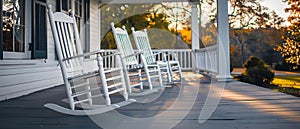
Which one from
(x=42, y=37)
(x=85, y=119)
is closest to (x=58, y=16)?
(x=85, y=119)

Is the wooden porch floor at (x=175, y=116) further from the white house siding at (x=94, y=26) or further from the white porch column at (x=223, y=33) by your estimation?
the white house siding at (x=94, y=26)

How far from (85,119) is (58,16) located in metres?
1.12

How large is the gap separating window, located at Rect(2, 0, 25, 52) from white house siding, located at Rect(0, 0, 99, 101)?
9.8 inches

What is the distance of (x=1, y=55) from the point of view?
3.24 m

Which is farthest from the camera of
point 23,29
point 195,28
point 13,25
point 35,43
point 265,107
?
point 195,28

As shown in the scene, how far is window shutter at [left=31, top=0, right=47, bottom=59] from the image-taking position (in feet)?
13.6

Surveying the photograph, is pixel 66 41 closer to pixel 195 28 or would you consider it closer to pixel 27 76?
pixel 27 76

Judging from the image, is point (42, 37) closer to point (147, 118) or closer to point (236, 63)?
point (147, 118)

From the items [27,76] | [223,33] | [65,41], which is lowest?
[27,76]

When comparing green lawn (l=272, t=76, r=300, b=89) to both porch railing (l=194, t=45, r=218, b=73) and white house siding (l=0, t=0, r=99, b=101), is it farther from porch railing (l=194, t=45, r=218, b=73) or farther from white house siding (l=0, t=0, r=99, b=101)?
white house siding (l=0, t=0, r=99, b=101)

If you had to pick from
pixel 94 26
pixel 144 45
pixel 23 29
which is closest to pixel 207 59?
pixel 144 45

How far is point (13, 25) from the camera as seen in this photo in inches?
148

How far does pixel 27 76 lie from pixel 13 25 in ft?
2.17

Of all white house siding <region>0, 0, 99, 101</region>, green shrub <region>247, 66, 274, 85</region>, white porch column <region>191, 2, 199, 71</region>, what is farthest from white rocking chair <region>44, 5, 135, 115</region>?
green shrub <region>247, 66, 274, 85</region>
